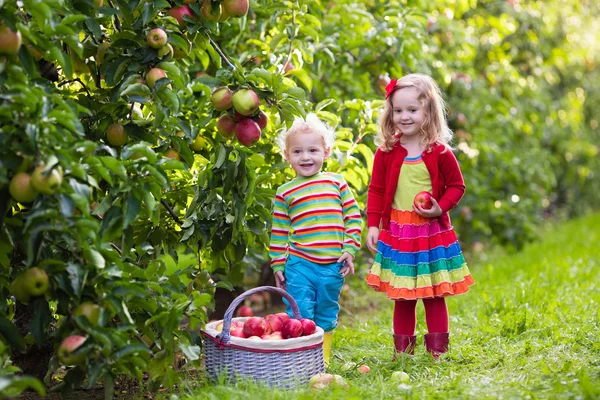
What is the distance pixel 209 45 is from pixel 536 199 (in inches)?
200

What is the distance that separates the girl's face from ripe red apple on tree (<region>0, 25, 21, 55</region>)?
1517 millimetres

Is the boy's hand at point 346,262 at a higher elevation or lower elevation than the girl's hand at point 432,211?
lower

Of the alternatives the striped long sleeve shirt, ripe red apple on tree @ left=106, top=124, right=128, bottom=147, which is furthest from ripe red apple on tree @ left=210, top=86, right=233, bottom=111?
the striped long sleeve shirt

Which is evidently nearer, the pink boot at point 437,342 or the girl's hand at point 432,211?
the girl's hand at point 432,211

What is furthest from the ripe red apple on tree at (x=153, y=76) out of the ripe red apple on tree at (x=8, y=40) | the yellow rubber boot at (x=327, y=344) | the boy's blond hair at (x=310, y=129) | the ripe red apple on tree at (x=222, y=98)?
the yellow rubber boot at (x=327, y=344)

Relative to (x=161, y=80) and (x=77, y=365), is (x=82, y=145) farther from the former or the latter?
(x=77, y=365)

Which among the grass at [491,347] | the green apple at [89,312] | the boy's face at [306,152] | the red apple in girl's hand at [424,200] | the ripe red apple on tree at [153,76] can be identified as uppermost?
the ripe red apple on tree at [153,76]

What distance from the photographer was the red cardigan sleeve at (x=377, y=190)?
3254mm

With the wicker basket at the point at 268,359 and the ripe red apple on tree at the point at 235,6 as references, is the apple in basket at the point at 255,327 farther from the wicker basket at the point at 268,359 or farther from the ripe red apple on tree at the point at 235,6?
the ripe red apple on tree at the point at 235,6

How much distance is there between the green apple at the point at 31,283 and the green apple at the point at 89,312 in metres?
0.11

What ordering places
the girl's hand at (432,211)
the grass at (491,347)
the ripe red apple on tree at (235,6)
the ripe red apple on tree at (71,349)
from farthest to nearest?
the girl's hand at (432,211)
the ripe red apple on tree at (235,6)
the grass at (491,347)
the ripe red apple on tree at (71,349)

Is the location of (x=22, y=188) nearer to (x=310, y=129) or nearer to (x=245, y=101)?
(x=245, y=101)

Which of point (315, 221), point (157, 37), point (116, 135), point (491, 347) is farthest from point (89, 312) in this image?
point (491, 347)

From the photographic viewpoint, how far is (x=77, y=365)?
241 centimetres
